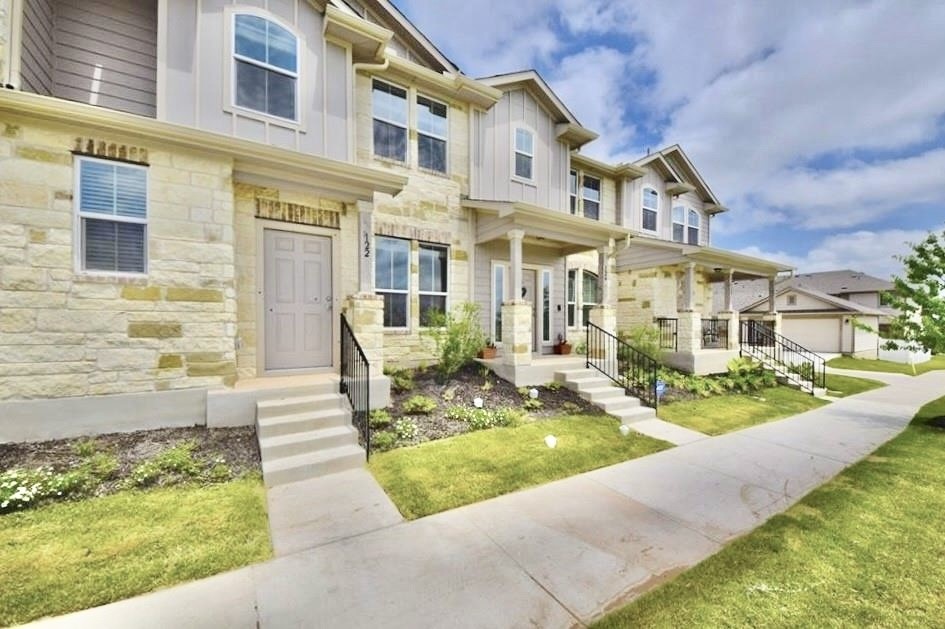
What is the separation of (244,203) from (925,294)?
12.4 m

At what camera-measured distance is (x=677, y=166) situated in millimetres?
13625

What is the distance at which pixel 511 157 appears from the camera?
9227 mm

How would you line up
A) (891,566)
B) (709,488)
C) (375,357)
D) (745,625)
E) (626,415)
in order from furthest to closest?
(626,415) < (375,357) < (709,488) < (891,566) < (745,625)

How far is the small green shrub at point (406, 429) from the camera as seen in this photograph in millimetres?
5108

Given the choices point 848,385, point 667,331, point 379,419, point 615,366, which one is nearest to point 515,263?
point 615,366

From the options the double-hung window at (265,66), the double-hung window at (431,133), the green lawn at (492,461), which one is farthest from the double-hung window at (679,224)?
the double-hung window at (265,66)

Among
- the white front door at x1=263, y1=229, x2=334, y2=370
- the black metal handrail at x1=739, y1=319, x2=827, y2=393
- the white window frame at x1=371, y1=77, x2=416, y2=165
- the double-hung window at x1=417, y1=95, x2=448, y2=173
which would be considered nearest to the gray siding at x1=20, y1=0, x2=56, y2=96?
the white front door at x1=263, y1=229, x2=334, y2=370

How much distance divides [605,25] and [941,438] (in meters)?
10.8

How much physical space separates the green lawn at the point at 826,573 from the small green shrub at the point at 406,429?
3.35 meters

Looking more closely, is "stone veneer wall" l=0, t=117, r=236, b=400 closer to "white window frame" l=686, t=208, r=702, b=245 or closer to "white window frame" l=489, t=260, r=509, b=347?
"white window frame" l=489, t=260, r=509, b=347

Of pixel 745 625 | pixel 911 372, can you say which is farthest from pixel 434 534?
pixel 911 372

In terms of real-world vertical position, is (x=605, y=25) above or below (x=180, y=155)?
above

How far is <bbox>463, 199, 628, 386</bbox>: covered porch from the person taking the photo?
742 cm

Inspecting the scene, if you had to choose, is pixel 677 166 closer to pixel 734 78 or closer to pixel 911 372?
pixel 734 78
